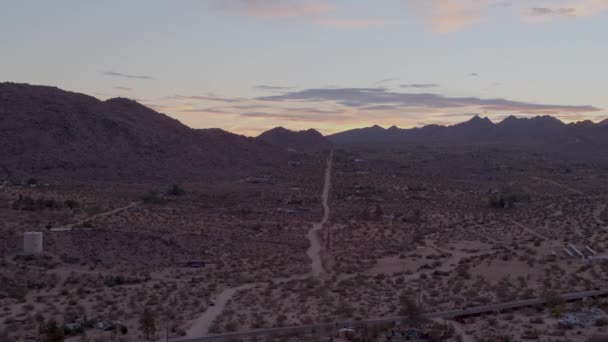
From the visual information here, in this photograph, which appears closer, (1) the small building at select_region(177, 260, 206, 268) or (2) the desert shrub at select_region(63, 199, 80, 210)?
(1) the small building at select_region(177, 260, 206, 268)

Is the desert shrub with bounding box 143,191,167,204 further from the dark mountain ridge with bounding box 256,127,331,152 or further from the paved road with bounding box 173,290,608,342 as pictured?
the dark mountain ridge with bounding box 256,127,331,152

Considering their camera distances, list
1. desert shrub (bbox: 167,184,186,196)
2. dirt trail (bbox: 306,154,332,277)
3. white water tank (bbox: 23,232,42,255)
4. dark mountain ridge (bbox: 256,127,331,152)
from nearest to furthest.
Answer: white water tank (bbox: 23,232,42,255), dirt trail (bbox: 306,154,332,277), desert shrub (bbox: 167,184,186,196), dark mountain ridge (bbox: 256,127,331,152)

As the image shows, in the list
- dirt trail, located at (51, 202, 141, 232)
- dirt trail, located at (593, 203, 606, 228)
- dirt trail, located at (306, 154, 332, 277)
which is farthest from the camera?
dirt trail, located at (593, 203, 606, 228)

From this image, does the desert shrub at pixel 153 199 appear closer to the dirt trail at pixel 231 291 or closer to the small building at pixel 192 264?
the dirt trail at pixel 231 291

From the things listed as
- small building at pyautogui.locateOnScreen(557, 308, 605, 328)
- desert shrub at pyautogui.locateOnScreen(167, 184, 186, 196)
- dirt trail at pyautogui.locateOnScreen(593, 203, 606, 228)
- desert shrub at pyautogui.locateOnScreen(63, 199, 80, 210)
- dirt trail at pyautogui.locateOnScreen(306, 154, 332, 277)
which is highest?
small building at pyautogui.locateOnScreen(557, 308, 605, 328)

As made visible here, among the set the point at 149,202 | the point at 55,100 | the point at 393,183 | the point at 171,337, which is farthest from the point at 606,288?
the point at 55,100

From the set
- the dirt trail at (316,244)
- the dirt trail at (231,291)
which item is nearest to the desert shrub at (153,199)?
the dirt trail at (316,244)

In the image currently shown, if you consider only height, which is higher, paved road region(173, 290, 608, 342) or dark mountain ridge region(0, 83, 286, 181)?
dark mountain ridge region(0, 83, 286, 181)

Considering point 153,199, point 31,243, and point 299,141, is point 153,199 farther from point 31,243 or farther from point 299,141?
point 299,141

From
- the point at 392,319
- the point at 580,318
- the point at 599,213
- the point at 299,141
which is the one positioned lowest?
the point at 599,213

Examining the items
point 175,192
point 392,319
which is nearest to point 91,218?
point 175,192

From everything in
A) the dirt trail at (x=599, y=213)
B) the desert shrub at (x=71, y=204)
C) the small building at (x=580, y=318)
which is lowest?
the dirt trail at (x=599, y=213)

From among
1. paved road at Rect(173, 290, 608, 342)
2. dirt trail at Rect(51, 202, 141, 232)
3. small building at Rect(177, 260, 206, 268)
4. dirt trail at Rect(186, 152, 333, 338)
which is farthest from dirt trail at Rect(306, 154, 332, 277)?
dirt trail at Rect(51, 202, 141, 232)
